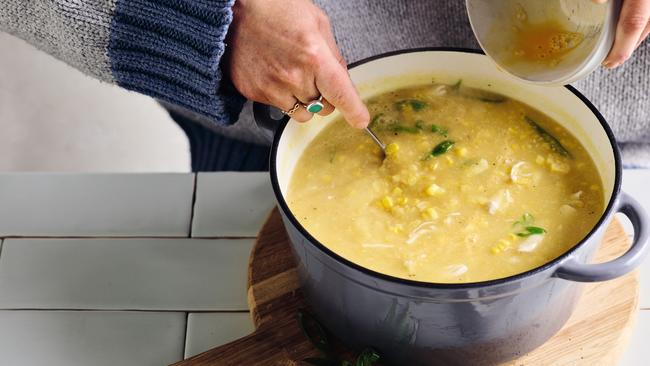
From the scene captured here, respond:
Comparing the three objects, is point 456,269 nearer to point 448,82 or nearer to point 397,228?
point 397,228

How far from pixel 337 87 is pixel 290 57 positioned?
0.08 m

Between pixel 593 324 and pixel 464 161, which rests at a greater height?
pixel 464 161

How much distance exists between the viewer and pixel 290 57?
1.17 m

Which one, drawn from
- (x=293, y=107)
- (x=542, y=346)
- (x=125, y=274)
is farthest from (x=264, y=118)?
(x=542, y=346)

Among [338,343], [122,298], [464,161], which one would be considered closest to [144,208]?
[122,298]

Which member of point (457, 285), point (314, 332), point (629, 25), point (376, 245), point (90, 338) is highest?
point (629, 25)

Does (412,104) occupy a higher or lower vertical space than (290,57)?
lower

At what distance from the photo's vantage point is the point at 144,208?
1.48 metres

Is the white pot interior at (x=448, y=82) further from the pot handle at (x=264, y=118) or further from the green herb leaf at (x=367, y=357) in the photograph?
the green herb leaf at (x=367, y=357)

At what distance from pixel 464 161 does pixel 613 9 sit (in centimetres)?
34

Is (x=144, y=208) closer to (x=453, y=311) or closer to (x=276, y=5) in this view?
(x=276, y=5)

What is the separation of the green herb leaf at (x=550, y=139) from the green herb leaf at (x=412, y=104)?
6.5 inches

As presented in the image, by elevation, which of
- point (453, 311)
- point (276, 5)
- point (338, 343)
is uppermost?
point (276, 5)

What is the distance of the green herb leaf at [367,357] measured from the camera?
3.67ft
